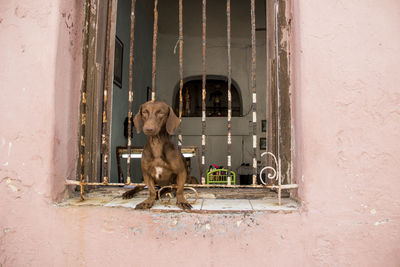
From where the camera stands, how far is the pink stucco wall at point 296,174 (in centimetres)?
149

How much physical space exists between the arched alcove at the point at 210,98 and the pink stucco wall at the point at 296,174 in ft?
20.5

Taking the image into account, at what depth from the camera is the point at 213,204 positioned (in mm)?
1721

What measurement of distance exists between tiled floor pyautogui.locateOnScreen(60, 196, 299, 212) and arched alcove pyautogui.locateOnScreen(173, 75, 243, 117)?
20.2ft

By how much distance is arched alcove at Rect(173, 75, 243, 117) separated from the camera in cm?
800

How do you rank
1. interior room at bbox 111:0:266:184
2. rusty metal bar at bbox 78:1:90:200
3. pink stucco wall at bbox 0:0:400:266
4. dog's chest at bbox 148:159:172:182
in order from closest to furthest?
pink stucco wall at bbox 0:0:400:266 < dog's chest at bbox 148:159:172:182 < rusty metal bar at bbox 78:1:90:200 < interior room at bbox 111:0:266:184

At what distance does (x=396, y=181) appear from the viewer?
Answer: 4.87 ft

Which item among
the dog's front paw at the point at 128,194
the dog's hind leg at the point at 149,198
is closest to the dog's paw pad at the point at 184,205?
the dog's hind leg at the point at 149,198

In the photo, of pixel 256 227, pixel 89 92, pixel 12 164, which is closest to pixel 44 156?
pixel 12 164

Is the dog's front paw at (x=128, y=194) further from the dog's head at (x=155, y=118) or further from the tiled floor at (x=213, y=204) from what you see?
the dog's head at (x=155, y=118)

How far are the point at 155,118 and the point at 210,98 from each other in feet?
22.3

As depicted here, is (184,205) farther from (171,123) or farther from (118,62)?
(118,62)

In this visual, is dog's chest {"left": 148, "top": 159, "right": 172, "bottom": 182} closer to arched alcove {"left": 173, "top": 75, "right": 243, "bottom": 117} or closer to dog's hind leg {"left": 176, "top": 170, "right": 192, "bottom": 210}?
dog's hind leg {"left": 176, "top": 170, "right": 192, "bottom": 210}

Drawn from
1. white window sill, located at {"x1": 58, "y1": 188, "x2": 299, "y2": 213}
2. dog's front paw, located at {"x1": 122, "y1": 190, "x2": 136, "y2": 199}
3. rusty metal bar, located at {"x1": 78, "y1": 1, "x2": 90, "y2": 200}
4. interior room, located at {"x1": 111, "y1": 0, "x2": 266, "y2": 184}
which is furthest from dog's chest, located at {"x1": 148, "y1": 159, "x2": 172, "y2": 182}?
interior room, located at {"x1": 111, "y1": 0, "x2": 266, "y2": 184}

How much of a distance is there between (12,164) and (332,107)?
2005mm
